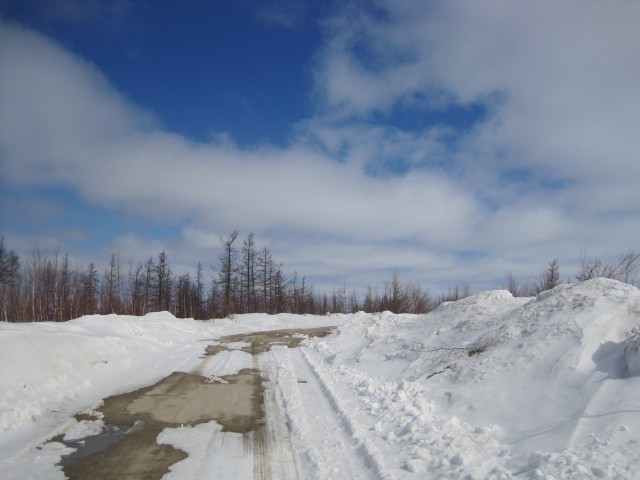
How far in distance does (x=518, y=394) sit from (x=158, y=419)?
6.22 metres

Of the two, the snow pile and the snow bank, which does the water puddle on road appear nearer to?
the snow bank

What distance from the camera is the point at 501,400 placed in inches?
265

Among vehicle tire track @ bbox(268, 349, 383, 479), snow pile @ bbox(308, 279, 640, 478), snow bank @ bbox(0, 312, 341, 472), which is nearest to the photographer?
snow pile @ bbox(308, 279, 640, 478)

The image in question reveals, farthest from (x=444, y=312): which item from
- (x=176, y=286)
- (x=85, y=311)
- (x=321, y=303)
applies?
(x=321, y=303)

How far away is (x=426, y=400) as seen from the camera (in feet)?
25.0

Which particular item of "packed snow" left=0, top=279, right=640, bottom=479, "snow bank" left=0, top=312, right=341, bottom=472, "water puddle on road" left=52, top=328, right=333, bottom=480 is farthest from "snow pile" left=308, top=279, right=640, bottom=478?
"snow bank" left=0, top=312, right=341, bottom=472

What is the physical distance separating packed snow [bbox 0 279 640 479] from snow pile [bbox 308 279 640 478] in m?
0.03

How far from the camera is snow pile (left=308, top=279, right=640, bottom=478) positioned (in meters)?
4.69

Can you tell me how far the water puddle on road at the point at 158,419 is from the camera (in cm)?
505

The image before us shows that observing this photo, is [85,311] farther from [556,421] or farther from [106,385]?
[556,421]

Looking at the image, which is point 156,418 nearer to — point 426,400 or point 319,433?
point 319,433

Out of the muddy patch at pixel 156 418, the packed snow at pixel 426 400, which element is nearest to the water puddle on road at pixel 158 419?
the muddy patch at pixel 156 418

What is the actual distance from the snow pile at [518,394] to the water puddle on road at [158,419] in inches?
77.3

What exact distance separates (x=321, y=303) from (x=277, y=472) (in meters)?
71.7
